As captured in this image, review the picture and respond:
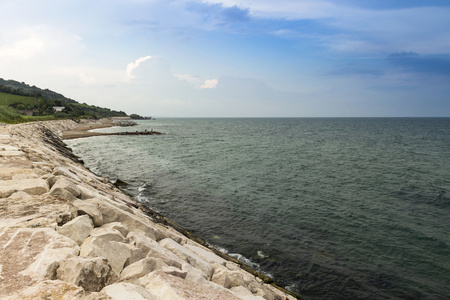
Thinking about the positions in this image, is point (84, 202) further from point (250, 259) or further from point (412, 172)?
point (412, 172)

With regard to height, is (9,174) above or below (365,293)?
above

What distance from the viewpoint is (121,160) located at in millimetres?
34688

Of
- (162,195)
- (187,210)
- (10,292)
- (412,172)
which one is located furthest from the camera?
(412,172)

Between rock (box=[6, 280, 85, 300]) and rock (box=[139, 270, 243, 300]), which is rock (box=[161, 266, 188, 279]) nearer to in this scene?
rock (box=[139, 270, 243, 300])

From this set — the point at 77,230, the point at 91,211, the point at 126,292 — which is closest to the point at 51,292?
the point at 126,292

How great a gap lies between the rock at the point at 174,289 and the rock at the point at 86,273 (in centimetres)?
65

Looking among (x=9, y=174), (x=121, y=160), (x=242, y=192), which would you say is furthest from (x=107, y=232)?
(x=121, y=160)

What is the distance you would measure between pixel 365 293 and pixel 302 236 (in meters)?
4.29

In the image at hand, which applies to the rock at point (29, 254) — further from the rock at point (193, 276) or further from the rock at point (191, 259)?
the rock at point (191, 259)

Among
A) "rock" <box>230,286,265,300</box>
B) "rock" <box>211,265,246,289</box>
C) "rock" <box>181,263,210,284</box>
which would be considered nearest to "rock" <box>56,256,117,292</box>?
"rock" <box>181,263,210,284</box>

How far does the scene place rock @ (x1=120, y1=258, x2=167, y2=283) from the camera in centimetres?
470

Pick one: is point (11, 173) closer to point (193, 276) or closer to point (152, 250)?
point (152, 250)

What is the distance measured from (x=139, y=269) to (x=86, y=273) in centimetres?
95

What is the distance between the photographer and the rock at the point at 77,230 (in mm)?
5543
